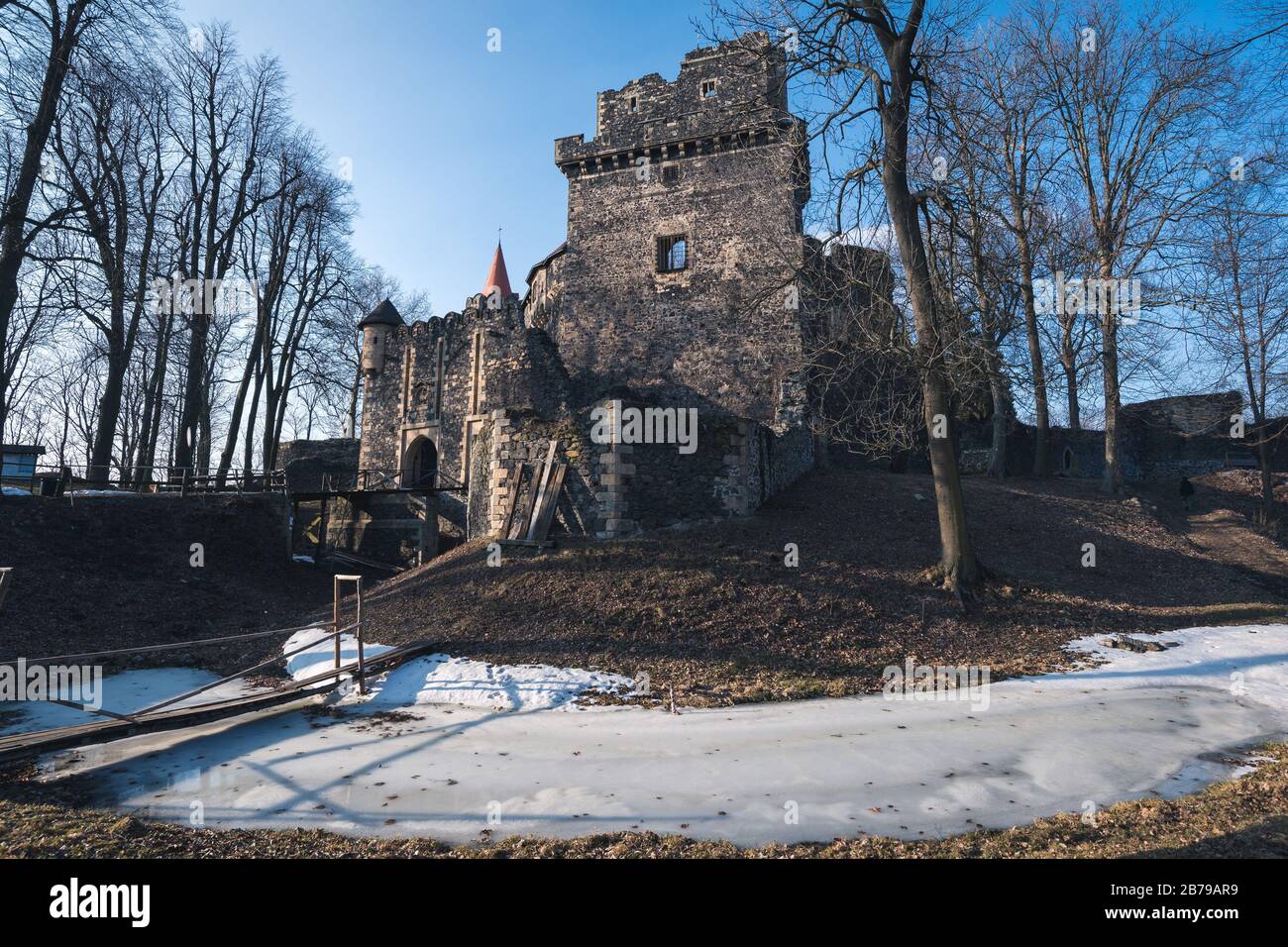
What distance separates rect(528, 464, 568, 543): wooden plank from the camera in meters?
12.9

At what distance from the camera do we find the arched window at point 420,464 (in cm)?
2441

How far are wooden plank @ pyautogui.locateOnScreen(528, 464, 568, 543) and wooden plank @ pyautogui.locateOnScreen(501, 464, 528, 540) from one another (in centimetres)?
68

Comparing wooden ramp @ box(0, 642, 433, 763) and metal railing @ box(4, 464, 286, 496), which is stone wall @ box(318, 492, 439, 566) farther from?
wooden ramp @ box(0, 642, 433, 763)

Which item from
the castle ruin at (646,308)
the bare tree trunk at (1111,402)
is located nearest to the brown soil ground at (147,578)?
the castle ruin at (646,308)

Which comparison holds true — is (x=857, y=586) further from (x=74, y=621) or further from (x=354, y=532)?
(x=354, y=532)

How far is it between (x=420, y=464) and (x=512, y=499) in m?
12.7

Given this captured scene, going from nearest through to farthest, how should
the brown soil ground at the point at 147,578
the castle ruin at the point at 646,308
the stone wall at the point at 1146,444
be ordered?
the brown soil ground at the point at 147,578 < the castle ruin at the point at 646,308 < the stone wall at the point at 1146,444

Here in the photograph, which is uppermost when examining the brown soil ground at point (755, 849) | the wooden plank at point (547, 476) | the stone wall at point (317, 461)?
the stone wall at point (317, 461)

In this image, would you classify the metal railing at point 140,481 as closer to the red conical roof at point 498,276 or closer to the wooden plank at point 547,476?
the wooden plank at point 547,476

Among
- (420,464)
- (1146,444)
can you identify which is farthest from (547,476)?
(1146,444)

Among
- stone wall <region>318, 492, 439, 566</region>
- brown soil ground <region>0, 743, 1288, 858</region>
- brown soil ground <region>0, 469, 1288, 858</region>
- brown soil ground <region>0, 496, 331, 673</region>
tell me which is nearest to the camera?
brown soil ground <region>0, 743, 1288, 858</region>

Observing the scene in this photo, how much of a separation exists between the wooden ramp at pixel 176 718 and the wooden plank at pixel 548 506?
4061mm

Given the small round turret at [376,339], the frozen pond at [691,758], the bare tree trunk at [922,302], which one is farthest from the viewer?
the small round turret at [376,339]

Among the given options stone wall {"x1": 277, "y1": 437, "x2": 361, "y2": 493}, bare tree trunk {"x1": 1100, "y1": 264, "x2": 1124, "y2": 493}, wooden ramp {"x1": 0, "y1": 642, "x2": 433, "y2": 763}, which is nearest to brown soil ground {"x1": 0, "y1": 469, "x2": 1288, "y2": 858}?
wooden ramp {"x1": 0, "y1": 642, "x2": 433, "y2": 763}
